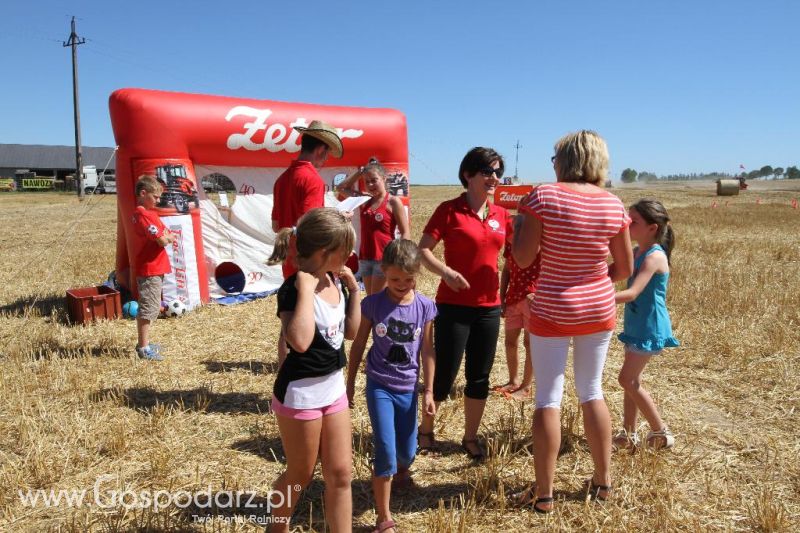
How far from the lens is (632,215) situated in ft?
11.7

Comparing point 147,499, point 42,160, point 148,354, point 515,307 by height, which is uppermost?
point 42,160

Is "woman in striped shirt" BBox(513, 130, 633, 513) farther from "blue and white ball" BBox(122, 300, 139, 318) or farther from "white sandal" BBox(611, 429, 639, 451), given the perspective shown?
"blue and white ball" BBox(122, 300, 139, 318)

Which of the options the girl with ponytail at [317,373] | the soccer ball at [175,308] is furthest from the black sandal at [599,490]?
the soccer ball at [175,308]

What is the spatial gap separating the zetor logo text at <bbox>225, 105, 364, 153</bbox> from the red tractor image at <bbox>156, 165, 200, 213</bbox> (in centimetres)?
87

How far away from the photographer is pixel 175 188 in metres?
7.29

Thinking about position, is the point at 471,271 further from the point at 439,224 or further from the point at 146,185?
the point at 146,185

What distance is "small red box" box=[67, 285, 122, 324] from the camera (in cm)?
678

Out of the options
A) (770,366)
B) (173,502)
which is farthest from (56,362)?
(770,366)

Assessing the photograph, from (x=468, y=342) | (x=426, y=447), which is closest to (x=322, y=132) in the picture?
(x=468, y=342)

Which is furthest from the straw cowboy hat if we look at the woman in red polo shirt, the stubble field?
the stubble field

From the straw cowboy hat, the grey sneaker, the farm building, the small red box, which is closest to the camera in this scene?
the straw cowboy hat

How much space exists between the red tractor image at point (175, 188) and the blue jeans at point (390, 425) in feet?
17.6

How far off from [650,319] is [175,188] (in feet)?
19.8

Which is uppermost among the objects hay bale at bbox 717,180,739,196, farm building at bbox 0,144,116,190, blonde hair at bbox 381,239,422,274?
farm building at bbox 0,144,116,190
